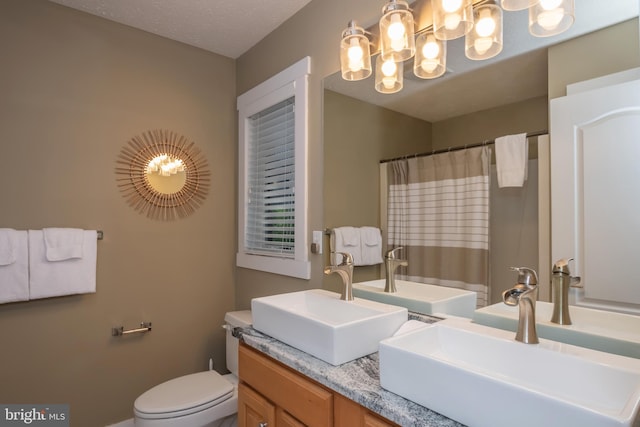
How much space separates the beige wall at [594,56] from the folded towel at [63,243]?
2187 mm

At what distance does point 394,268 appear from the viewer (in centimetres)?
148

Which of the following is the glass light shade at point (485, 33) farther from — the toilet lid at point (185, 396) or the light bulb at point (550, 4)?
the toilet lid at point (185, 396)

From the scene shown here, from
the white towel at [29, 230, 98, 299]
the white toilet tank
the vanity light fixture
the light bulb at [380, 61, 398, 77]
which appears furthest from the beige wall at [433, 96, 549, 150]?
the white towel at [29, 230, 98, 299]

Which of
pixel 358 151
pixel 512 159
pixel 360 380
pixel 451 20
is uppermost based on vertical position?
pixel 451 20

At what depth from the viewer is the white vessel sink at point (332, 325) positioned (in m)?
1.05

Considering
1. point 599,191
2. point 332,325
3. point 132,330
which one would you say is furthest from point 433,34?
point 132,330

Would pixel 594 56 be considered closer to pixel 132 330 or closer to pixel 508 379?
pixel 508 379

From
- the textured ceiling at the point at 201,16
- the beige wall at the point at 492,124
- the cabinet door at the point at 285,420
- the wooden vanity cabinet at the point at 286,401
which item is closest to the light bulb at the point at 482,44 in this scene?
the beige wall at the point at 492,124

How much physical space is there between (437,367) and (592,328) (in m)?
0.52

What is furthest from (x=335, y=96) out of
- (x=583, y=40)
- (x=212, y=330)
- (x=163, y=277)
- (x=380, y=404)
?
(x=212, y=330)

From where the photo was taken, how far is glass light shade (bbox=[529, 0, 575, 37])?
1.04 metres

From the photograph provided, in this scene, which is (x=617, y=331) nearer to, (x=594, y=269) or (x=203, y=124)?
(x=594, y=269)

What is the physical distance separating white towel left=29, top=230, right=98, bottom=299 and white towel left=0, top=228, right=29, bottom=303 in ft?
0.08

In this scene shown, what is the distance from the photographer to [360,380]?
3.09 feet
